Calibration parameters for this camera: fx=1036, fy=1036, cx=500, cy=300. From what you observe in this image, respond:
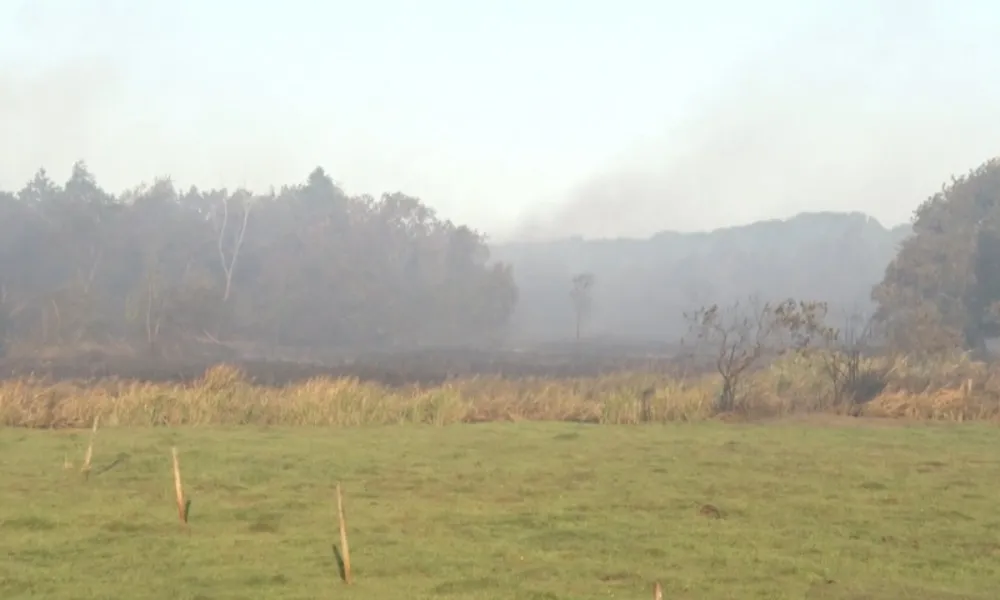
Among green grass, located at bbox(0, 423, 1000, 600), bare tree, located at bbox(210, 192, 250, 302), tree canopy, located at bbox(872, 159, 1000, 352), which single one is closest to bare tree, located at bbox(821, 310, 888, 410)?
green grass, located at bbox(0, 423, 1000, 600)

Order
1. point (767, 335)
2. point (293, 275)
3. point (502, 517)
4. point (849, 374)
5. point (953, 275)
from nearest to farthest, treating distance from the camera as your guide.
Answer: point (502, 517) < point (849, 374) < point (767, 335) < point (953, 275) < point (293, 275)

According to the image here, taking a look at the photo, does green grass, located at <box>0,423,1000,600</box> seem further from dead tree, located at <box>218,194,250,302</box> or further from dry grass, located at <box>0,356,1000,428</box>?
dead tree, located at <box>218,194,250,302</box>

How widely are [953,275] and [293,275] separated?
3663cm

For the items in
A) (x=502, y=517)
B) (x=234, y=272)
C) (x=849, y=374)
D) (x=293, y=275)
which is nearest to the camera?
(x=502, y=517)

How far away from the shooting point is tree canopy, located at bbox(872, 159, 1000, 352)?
35.7m

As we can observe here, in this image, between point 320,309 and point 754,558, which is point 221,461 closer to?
point 754,558

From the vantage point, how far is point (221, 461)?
40.8ft

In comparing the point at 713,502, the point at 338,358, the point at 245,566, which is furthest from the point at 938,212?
the point at 245,566

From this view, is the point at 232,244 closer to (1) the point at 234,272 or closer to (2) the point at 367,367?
(1) the point at 234,272

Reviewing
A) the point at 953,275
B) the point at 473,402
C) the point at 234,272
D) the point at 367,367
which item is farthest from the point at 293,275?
the point at 473,402

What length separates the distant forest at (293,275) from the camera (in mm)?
36969

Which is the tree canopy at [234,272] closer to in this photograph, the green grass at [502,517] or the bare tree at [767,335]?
the bare tree at [767,335]

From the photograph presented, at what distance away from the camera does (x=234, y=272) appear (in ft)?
206

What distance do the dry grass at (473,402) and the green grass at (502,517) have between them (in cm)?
237
